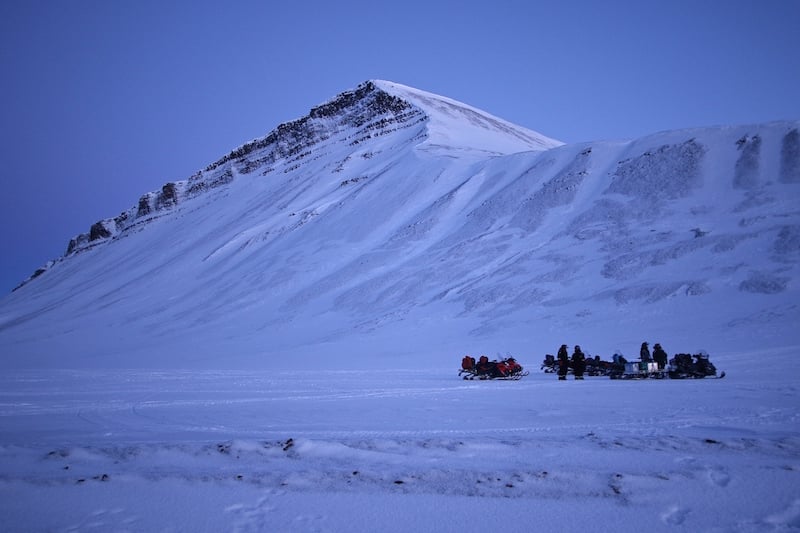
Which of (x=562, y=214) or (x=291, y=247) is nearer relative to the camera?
(x=562, y=214)

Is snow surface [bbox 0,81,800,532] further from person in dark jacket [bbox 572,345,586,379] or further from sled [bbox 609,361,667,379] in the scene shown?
sled [bbox 609,361,667,379]

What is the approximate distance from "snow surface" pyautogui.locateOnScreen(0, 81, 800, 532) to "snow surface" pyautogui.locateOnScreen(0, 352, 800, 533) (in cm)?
4

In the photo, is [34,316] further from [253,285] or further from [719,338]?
[719,338]

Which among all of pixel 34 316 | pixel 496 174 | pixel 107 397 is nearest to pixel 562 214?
pixel 496 174

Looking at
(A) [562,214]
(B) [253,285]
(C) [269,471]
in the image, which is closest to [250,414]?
(C) [269,471]

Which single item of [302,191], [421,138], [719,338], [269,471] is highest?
[421,138]

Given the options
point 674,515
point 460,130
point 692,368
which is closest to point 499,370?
point 692,368

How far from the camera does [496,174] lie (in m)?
60.9

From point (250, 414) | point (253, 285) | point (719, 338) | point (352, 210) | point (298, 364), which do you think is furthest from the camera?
point (352, 210)

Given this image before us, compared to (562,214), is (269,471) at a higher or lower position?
lower

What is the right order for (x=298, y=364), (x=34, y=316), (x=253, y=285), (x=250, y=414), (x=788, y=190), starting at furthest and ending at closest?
(x=34, y=316) → (x=253, y=285) → (x=788, y=190) → (x=298, y=364) → (x=250, y=414)

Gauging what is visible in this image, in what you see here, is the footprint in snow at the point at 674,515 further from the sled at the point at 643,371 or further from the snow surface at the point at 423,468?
the sled at the point at 643,371

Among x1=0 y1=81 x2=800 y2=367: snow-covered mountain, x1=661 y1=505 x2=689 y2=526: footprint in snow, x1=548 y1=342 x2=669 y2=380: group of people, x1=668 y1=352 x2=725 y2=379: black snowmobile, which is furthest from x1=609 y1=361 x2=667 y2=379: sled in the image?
x1=661 y1=505 x2=689 y2=526: footprint in snow

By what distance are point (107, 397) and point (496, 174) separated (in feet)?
167
